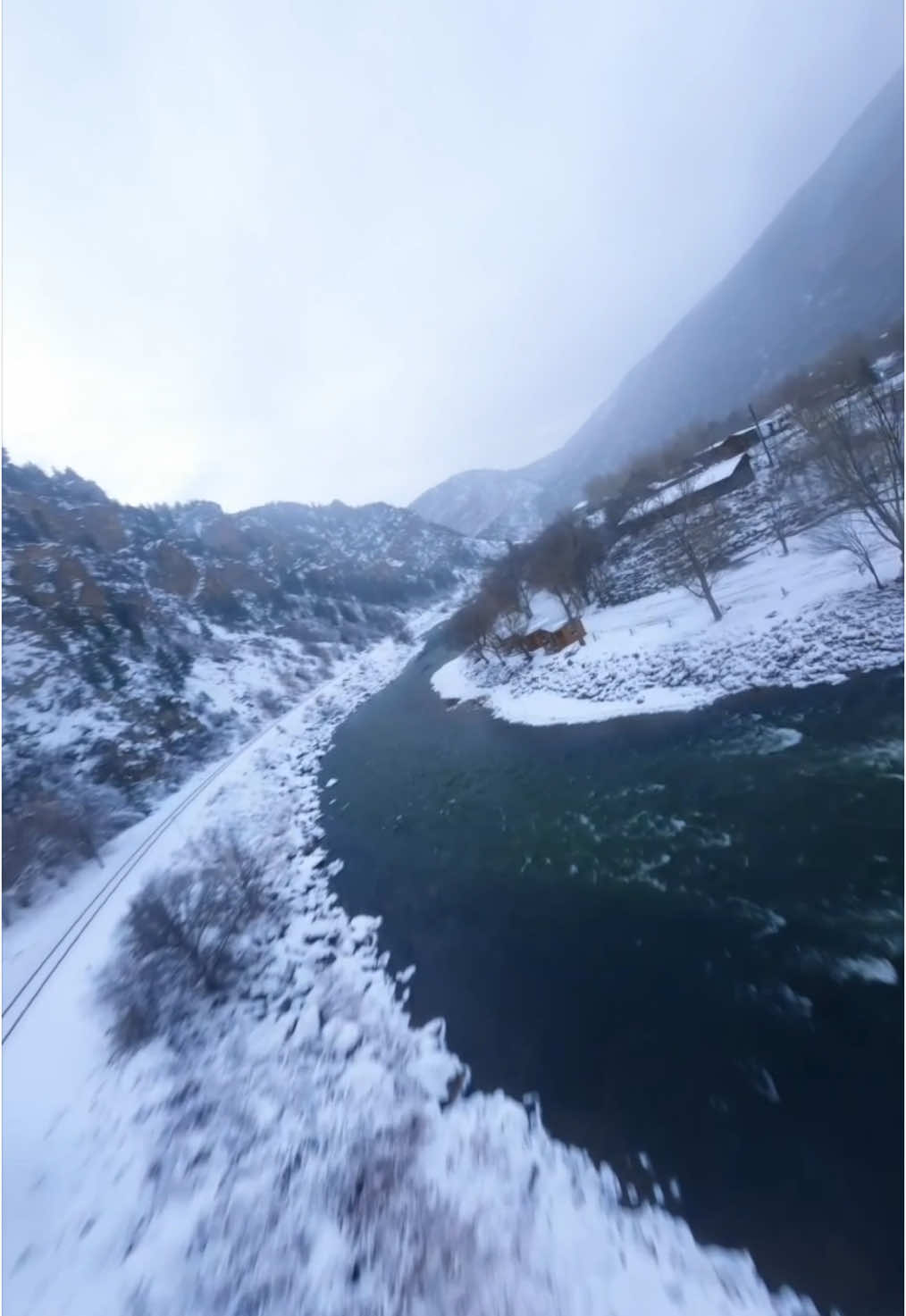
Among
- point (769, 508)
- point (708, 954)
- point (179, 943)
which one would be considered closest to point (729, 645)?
point (708, 954)

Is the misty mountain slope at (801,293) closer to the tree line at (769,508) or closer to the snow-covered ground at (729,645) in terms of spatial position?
the tree line at (769,508)

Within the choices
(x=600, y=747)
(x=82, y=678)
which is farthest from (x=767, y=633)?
(x=82, y=678)

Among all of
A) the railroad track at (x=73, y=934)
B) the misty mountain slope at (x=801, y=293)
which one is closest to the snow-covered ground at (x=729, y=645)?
the railroad track at (x=73, y=934)

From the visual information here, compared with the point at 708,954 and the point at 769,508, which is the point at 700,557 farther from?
the point at 708,954

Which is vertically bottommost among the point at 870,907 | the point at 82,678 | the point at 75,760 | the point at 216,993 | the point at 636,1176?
the point at 870,907

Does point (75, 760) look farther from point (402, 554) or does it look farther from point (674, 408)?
point (674, 408)

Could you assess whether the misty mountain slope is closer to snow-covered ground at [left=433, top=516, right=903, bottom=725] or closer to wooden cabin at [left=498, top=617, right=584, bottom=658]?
snow-covered ground at [left=433, top=516, right=903, bottom=725]
